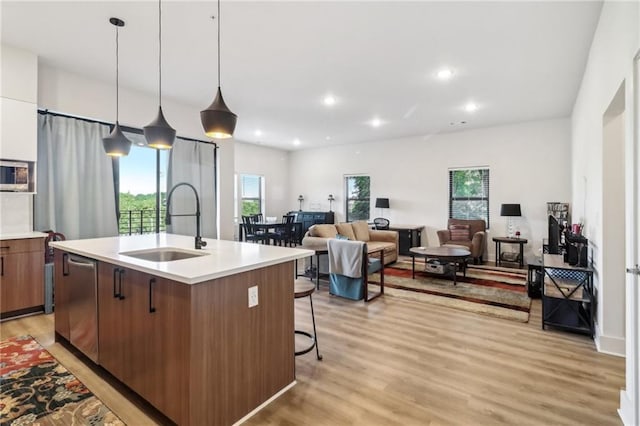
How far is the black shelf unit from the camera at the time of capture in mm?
3195

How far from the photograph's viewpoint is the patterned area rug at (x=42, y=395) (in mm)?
1965

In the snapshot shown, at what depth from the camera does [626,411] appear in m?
1.90

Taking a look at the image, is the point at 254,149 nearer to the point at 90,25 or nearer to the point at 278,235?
the point at 278,235

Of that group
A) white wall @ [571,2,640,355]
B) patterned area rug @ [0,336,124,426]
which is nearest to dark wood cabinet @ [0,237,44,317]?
patterned area rug @ [0,336,124,426]

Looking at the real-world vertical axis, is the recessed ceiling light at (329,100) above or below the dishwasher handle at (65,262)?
above

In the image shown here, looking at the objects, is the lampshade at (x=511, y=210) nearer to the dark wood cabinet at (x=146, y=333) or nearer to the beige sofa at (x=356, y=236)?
the beige sofa at (x=356, y=236)

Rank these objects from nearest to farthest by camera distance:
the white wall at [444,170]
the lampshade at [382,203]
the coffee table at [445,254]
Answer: the coffee table at [445,254] < the white wall at [444,170] < the lampshade at [382,203]

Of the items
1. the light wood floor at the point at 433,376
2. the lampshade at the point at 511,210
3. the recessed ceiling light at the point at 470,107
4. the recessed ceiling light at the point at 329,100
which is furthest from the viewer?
Answer: the lampshade at the point at 511,210

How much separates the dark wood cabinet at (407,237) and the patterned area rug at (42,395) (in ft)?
21.5

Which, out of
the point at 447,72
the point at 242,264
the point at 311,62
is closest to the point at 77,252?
the point at 242,264

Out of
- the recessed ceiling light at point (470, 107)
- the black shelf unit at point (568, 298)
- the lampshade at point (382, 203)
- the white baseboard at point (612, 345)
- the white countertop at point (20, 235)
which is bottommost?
the white baseboard at point (612, 345)

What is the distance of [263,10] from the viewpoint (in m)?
2.88

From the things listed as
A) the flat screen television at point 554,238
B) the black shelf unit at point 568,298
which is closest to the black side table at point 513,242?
the flat screen television at point 554,238

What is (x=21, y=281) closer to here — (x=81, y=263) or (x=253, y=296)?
(x=81, y=263)
